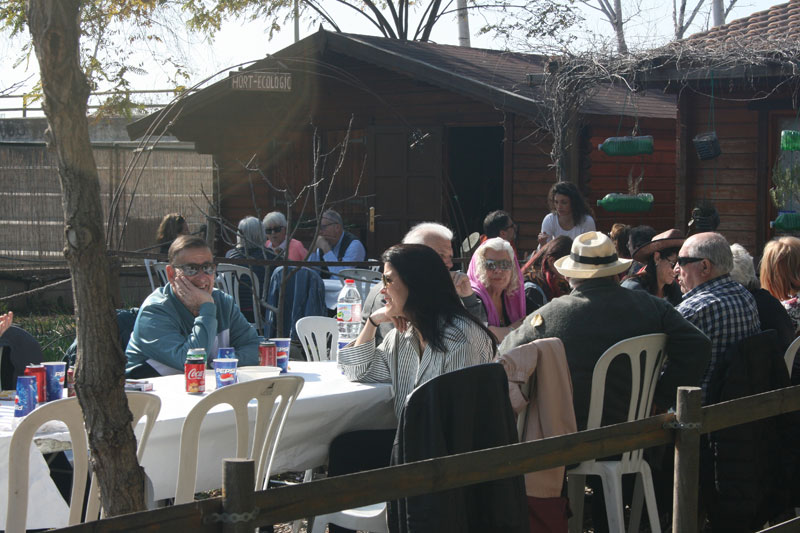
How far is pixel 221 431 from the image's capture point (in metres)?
3.50

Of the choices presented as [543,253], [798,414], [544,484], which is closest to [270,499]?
[544,484]

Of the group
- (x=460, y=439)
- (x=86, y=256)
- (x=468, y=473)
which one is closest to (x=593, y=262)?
(x=460, y=439)

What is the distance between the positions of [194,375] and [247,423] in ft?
2.24

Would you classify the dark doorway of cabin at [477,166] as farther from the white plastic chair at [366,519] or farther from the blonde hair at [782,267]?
the white plastic chair at [366,519]

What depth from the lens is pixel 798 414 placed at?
4.20 meters

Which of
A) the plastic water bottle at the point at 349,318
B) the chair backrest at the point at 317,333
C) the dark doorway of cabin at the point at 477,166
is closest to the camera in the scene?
the plastic water bottle at the point at 349,318

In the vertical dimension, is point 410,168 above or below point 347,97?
below

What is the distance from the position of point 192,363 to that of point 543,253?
106 inches

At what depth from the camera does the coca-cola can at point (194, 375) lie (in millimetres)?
3912

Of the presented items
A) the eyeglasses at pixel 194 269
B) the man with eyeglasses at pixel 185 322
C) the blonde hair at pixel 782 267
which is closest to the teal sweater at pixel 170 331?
the man with eyeglasses at pixel 185 322

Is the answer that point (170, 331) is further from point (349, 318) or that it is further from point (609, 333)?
point (609, 333)

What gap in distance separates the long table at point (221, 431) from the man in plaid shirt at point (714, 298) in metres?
1.55

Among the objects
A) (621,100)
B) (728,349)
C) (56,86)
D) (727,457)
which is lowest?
(727,457)

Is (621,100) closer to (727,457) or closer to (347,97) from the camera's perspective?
(347,97)
